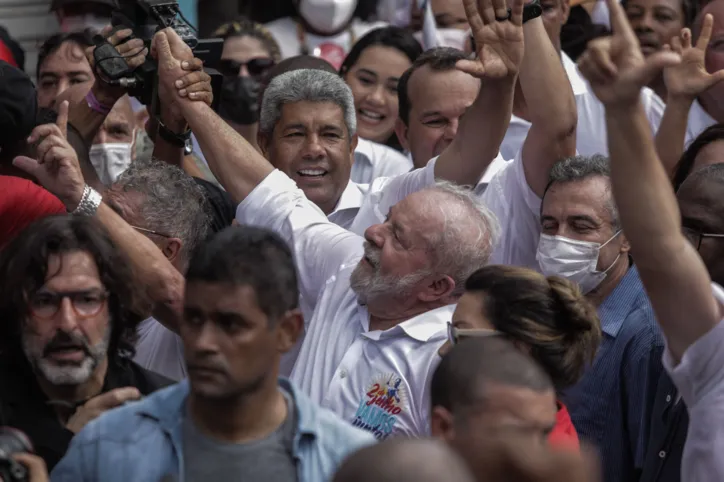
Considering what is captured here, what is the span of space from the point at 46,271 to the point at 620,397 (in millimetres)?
2038

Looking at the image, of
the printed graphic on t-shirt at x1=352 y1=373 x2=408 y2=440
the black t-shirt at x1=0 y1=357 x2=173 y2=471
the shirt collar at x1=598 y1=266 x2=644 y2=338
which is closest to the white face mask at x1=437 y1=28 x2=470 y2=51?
the shirt collar at x1=598 y1=266 x2=644 y2=338

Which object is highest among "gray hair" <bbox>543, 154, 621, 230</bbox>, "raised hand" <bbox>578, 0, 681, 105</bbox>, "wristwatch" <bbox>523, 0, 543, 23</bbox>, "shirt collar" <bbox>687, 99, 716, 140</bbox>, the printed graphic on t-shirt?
"raised hand" <bbox>578, 0, 681, 105</bbox>

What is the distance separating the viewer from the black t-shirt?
3.59 meters

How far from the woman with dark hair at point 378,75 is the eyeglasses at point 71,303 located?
3.80 m

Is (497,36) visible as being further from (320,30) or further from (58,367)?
(320,30)

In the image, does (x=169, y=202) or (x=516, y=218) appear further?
(x=516, y=218)

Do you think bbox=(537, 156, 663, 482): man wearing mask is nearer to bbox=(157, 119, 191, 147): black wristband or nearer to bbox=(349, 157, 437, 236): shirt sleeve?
bbox=(349, 157, 437, 236): shirt sleeve

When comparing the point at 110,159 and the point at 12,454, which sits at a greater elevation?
the point at 12,454

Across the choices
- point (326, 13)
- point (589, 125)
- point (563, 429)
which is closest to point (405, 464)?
point (563, 429)

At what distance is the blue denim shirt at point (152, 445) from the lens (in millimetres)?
3141

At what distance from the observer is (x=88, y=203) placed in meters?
4.54

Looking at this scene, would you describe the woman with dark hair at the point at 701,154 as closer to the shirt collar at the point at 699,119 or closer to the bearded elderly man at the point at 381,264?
the bearded elderly man at the point at 381,264

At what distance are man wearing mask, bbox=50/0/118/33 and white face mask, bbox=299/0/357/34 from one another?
1.27m

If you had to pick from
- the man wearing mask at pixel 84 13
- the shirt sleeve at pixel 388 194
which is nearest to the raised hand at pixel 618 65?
the shirt sleeve at pixel 388 194
